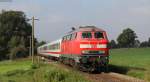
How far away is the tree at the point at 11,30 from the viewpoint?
115 metres

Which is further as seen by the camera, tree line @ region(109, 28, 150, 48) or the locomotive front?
tree line @ region(109, 28, 150, 48)

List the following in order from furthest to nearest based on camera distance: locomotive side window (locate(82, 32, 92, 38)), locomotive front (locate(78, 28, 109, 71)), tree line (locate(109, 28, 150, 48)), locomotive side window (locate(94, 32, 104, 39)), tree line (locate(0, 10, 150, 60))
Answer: tree line (locate(109, 28, 150, 48))
tree line (locate(0, 10, 150, 60))
locomotive side window (locate(82, 32, 92, 38))
locomotive side window (locate(94, 32, 104, 39))
locomotive front (locate(78, 28, 109, 71))

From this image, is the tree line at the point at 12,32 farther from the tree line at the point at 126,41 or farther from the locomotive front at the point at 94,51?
the locomotive front at the point at 94,51

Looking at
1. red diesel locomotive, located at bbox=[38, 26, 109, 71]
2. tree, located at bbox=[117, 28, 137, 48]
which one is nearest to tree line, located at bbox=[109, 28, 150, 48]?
tree, located at bbox=[117, 28, 137, 48]

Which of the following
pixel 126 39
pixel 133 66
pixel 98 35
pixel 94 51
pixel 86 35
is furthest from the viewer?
pixel 126 39

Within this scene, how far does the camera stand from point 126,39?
142625 millimetres

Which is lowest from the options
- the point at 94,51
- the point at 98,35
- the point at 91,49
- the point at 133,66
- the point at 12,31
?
the point at 133,66

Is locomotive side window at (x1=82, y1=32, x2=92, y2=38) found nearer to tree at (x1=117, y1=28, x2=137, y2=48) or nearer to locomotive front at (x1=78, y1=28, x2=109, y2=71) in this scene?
locomotive front at (x1=78, y1=28, x2=109, y2=71)

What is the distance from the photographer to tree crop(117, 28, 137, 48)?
14088cm

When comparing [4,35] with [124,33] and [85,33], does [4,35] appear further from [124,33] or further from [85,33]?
[85,33]

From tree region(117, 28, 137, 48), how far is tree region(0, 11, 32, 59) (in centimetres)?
3175

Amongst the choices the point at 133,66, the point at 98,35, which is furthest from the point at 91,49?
the point at 133,66

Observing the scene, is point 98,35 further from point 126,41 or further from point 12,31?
point 126,41

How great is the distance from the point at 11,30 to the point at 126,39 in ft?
130
